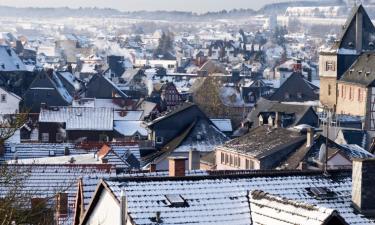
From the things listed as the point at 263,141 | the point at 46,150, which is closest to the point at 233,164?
the point at 263,141

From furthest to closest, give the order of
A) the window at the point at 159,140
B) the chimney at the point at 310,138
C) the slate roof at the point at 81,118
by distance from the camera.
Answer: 1. the slate roof at the point at 81,118
2. the window at the point at 159,140
3. the chimney at the point at 310,138

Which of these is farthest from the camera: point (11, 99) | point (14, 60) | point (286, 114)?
point (14, 60)

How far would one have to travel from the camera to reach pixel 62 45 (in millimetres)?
187250

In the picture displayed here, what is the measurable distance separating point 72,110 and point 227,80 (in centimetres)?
5268

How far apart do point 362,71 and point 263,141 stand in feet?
69.6

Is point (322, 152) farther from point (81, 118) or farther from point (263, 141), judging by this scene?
point (81, 118)

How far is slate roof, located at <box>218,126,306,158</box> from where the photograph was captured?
42.8 meters

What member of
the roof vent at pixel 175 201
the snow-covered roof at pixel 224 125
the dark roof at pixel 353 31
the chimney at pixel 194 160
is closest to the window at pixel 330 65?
the dark roof at pixel 353 31

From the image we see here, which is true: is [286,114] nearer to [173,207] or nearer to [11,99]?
[11,99]

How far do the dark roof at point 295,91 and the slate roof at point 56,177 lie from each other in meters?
57.6

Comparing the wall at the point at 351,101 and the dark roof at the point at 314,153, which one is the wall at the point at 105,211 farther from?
the wall at the point at 351,101

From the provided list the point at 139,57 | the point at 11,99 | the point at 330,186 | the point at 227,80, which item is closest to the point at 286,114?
the point at 11,99

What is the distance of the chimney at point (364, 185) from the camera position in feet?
65.9

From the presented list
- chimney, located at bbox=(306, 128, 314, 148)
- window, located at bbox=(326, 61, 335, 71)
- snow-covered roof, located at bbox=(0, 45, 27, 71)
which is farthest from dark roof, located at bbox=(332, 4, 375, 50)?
snow-covered roof, located at bbox=(0, 45, 27, 71)
